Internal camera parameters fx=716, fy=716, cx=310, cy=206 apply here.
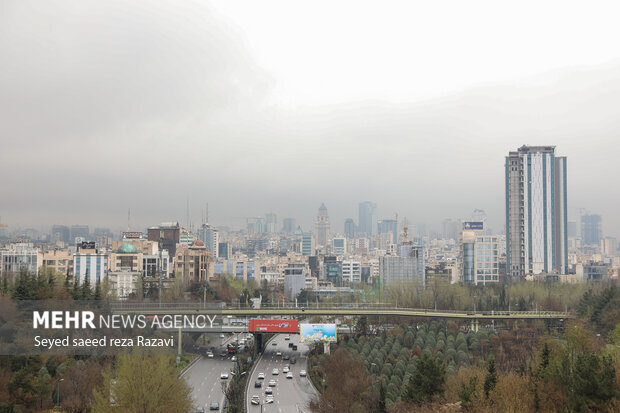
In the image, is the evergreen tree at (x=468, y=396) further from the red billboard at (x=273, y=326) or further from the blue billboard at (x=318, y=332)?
the red billboard at (x=273, y=326)

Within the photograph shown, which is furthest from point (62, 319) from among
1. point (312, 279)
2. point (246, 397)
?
point (312, 279)

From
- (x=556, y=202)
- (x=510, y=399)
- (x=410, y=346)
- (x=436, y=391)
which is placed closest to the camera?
(x=510, y=399)

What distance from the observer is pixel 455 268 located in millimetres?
89750

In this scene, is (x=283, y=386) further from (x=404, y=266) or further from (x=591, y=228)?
(x=591, y=228)

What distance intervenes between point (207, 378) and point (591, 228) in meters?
151

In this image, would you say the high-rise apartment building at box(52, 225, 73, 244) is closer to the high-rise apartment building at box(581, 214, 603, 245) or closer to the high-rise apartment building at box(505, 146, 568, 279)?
the high-rise apartment building at box(505, 146, 568, 279)

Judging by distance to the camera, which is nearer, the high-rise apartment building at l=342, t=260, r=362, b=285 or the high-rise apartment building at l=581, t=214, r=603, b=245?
the high-rise apartment building at l=342, t=260, r=362, b=285

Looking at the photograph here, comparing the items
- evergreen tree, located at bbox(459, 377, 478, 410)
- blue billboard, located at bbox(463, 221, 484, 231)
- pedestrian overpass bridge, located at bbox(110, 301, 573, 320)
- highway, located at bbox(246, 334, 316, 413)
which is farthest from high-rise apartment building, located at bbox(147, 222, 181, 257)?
evergreen tree, located at bbox(459, 377, 478, 410)

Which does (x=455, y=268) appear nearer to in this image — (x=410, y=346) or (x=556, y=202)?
(x=556, y=202)

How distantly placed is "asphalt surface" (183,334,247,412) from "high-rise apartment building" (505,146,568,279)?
4581 centimetres

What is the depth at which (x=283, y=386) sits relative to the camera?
27281 millimetres

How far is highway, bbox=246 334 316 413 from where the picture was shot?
23.4m

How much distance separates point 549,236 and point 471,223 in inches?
326

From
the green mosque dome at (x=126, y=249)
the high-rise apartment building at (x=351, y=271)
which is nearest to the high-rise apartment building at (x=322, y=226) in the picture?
the high-rise apartment building at (x=351, y=271)
